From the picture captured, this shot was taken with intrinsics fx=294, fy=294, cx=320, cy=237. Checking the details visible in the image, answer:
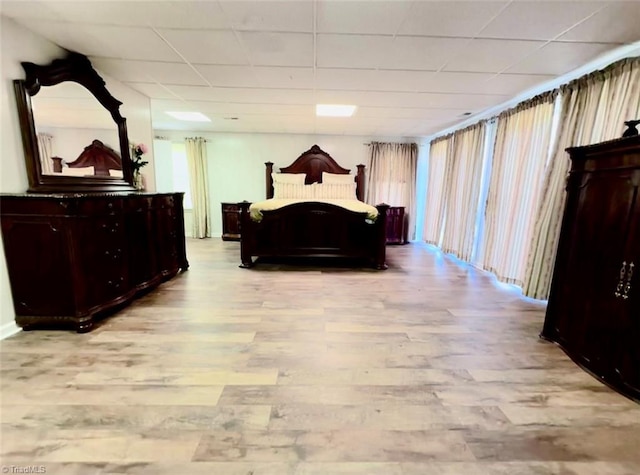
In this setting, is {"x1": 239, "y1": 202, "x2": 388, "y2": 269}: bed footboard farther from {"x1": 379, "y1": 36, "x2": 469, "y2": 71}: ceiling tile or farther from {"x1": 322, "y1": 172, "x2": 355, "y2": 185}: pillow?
{"x1": 379, "y1": 36, "x2": 469, "y2": 71}: ceiling tile

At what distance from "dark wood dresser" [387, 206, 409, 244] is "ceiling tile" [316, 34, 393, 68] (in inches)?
150

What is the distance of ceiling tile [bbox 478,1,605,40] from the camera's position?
1.82m

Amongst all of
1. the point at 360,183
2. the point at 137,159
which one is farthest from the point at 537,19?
the point at 360,183

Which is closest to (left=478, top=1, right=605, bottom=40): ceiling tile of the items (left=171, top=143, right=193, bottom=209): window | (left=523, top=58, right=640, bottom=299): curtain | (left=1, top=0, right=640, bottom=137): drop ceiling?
(left=1, top=0, right=640, bottom=137): drop ceiling

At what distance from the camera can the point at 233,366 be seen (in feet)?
6.54

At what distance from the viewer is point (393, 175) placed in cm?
657

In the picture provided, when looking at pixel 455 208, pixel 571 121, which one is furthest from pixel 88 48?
pixel 455 208

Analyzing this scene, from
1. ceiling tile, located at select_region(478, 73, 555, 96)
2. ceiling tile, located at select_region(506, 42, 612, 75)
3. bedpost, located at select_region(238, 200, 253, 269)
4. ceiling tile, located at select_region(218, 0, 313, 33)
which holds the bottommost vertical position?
bedpost, located at select_region(238, 200, 253, 269)

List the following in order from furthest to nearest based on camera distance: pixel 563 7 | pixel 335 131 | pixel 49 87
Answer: pixel 335 131 < pixel 49 87 < pixel 563 7

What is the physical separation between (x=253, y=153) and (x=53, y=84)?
13.5ft

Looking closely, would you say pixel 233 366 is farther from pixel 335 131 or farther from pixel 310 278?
pixel 335 131

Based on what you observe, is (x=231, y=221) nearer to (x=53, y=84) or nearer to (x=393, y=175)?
(x=393, y=175)

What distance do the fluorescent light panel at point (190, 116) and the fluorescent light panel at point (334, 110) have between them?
2010 mm

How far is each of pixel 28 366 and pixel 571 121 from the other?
4856 millimetres
